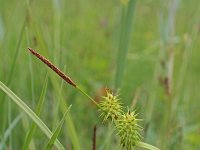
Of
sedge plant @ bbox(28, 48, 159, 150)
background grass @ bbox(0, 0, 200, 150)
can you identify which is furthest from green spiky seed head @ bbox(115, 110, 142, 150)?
background grass @ bbox(0, 0, 200, 150)

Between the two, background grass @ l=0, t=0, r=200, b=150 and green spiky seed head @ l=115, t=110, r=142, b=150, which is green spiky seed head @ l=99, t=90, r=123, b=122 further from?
background grass @ l=0, t=0, r=200, b=150

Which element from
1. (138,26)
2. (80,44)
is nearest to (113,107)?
(80,44)

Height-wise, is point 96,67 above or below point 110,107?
above

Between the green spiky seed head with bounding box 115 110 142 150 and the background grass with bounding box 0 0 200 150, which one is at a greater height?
the background grass with bounding box 0 0 200 150

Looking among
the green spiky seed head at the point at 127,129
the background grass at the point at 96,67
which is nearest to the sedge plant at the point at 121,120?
the green spiky seed head at the point at 127,129

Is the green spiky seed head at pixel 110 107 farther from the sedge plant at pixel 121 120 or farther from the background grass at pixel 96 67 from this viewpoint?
the background grass at pixel 96 67

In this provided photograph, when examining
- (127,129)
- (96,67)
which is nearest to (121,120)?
(127,129)

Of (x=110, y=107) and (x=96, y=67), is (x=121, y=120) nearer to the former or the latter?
(x=110, y=107)

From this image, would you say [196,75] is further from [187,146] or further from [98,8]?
[98,8]

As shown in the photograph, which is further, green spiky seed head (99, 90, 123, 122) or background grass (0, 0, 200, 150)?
background grass (0, 0, 200, 150)

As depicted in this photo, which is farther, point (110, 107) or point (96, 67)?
point (96, 67)
